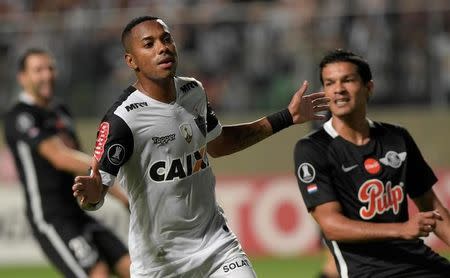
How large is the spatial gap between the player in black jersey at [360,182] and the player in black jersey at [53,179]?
7.38 feet

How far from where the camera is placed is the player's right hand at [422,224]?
5.55 meters

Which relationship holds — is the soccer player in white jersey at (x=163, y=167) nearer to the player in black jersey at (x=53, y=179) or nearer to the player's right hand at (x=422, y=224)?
the player's right hand at (x=422, y=224)

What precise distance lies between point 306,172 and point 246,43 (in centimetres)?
896

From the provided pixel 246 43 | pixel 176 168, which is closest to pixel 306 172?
pixel 176 168

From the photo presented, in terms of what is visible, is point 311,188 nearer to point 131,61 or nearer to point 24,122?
point 131,61

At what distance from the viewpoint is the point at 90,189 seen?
18.4ft

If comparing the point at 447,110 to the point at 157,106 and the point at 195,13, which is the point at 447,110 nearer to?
the point at 195,13

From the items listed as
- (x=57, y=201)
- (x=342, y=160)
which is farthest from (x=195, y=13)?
(x=342, y=160)

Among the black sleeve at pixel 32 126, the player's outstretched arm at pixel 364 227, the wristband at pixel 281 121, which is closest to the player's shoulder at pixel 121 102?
the wristband at pixel 281 121

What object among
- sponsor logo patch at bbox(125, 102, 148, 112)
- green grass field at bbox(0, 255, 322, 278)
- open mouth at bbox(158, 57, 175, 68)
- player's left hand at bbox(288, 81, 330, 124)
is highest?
open mouth at bbox(158, 57, 175, 68)

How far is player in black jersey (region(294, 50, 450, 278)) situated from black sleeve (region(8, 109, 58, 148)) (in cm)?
300

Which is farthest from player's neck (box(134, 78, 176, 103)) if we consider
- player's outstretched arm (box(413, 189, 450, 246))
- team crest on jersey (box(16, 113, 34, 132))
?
team crest on jersey (box(16, 113, 34, 132))

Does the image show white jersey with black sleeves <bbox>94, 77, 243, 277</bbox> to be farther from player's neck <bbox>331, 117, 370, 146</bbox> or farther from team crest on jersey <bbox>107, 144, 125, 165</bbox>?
player's neck <bbox>331, 117, 370, 146</bbox>

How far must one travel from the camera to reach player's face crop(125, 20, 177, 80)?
19.7 ft
